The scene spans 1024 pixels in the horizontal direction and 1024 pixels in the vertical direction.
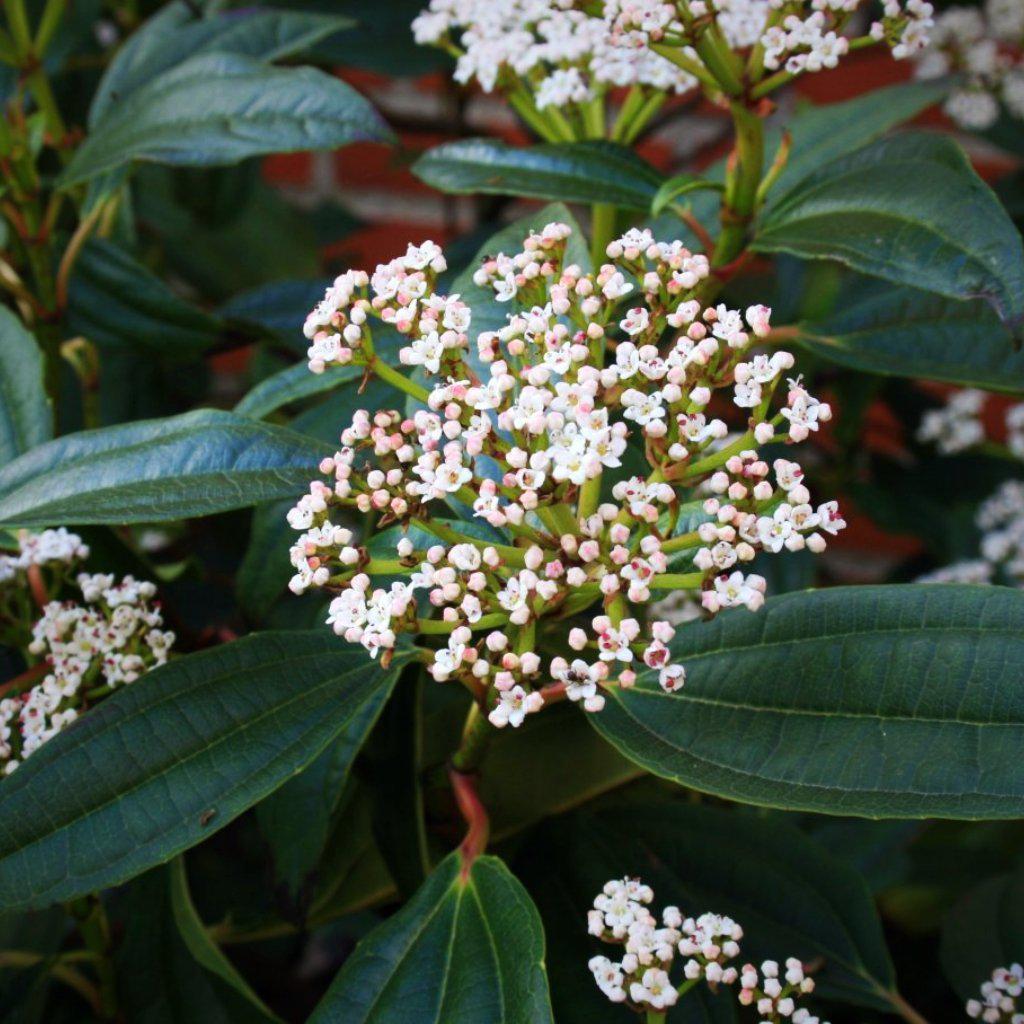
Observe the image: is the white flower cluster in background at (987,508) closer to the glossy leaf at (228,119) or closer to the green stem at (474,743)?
the green stem at (474,743)

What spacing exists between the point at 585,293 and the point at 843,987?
50cm

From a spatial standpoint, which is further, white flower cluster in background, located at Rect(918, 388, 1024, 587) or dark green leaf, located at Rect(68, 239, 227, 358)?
white flower cluster in background, located at Rect(918, 388, 1024, 587)

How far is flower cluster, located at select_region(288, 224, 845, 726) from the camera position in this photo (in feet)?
1.92

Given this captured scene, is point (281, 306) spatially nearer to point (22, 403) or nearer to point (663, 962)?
point (22, 403)

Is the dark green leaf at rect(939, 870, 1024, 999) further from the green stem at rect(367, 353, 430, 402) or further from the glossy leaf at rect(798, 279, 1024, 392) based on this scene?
the green stem at rect(367, 353, 430, 402)

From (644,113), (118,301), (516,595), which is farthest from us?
(118,301)

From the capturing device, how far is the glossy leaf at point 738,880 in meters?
0.81

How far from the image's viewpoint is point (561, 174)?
86 cm

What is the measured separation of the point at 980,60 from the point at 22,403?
1032 mm

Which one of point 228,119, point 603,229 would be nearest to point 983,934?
point 603,229

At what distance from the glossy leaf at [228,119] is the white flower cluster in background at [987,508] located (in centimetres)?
60

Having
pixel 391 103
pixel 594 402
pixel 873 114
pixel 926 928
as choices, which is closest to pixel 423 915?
pixel 594 402

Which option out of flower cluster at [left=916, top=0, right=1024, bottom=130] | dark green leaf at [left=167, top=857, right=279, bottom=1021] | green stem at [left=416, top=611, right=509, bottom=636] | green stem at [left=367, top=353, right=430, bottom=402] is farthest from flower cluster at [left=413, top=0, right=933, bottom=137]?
dark green leaf at [left=167, top=857, right=279, bottom=1021]

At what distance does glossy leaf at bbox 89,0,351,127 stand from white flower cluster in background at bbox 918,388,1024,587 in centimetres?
70
